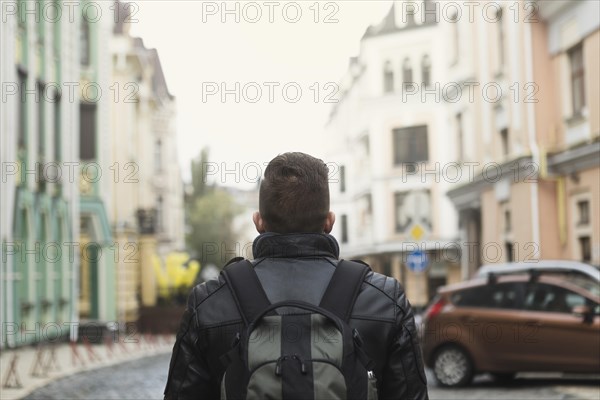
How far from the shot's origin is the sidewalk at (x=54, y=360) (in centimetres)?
1747

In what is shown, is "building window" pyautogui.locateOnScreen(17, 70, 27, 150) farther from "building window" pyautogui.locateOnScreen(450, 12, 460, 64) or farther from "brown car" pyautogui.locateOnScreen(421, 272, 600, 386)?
"brown car" pyautogui.locateOnScreen(421, 272, 600, 386)

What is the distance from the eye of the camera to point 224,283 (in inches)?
127

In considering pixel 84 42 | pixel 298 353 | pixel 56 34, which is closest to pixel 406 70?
pixel 84 42

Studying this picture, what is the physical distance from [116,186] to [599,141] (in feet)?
83.0

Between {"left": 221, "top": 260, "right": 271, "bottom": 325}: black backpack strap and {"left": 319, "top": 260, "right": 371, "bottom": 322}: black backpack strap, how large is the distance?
17 centimetres

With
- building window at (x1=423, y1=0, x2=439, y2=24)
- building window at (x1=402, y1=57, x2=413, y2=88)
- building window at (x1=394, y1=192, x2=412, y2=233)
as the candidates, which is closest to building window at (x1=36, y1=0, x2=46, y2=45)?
building window at (x1=394, y1=192, x2=412, y2=233)

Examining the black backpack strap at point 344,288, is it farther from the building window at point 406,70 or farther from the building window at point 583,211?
the building window at point 406,70

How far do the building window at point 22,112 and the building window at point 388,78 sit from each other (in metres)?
33.3

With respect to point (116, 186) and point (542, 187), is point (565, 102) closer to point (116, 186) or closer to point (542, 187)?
point (542, 187)

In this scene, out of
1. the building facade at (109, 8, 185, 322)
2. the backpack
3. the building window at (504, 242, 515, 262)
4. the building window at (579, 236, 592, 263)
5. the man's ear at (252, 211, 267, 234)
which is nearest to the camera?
the backpack

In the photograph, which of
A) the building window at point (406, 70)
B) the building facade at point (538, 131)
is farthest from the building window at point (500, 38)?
the building window at point (406, 70)

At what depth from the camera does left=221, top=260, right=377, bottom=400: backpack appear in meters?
2.90

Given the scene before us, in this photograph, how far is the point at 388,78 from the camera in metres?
60.2

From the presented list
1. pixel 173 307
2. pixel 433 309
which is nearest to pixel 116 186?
pixel 173 307
